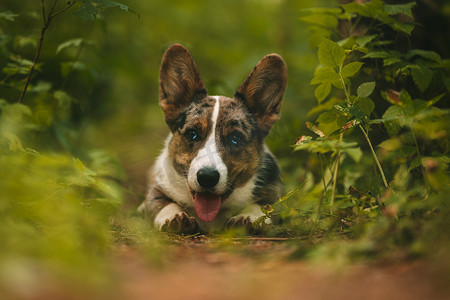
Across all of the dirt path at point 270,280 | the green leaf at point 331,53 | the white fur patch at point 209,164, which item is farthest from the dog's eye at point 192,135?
the dirt path at point 270,280

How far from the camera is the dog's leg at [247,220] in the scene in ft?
11.0

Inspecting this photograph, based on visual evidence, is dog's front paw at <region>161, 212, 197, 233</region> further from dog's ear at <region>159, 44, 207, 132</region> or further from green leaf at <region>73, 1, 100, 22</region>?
green leaf at <region>73, 1, 100, 22</region>

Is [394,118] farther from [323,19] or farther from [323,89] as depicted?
[323,19]

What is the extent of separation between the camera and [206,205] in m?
3.55

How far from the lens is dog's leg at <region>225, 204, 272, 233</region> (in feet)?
11.0

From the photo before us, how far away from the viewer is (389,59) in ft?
10.9

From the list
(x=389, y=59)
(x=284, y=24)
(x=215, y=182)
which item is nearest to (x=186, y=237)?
(x=215, y=182)

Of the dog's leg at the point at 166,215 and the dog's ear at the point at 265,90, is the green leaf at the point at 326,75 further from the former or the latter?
the dog's leg at the point at 166,215

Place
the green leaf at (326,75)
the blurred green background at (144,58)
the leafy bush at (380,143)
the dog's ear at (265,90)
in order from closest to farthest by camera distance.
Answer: the leafy bush at (380,143)
the green leaf at (326,75)
the dog's ear at (265,90)
the blurred green background at (144,58)

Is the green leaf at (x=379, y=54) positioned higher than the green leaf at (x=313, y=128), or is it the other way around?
the green leaf at (x=379, y=54)

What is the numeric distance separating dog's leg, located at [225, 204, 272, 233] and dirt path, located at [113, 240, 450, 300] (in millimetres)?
987

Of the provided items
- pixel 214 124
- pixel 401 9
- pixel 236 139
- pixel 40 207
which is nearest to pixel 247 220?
pixel 236 139

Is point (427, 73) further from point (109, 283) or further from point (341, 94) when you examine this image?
point (109, 283)

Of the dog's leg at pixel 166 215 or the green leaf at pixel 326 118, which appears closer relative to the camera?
the green leaf at pixel 326 118
